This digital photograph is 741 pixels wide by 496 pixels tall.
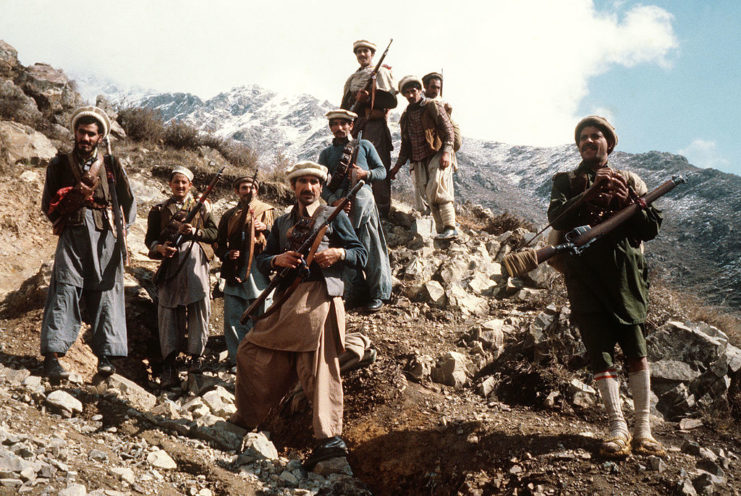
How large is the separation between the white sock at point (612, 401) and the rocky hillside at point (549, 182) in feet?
4.65

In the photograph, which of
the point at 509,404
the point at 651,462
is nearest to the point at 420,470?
the point at 509,404

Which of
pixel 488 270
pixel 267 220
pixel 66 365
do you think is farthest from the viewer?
pixel 488 270

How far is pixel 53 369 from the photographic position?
3.67 meters

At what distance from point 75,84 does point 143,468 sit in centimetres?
1302

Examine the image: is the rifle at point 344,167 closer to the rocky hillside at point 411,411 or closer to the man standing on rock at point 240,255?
the man standing on rock at point 240,255

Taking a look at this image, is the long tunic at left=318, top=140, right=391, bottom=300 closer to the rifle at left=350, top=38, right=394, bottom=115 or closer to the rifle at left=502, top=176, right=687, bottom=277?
the rifle at left=350, top=38, right=394, bottom=115

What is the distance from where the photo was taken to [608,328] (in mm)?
3199

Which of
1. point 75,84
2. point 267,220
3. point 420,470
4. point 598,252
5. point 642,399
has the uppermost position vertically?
point 75,84

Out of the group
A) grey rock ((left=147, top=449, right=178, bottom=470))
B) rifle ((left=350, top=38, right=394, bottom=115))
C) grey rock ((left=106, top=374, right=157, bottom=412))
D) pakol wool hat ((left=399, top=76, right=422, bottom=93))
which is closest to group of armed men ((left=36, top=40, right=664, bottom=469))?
grey rock ((left=106, top=374, right=157, bottom=412))

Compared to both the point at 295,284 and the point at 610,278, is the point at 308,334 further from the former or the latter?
the point at 610,278

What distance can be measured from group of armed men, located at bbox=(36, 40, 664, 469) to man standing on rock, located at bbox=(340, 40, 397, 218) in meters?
1.79

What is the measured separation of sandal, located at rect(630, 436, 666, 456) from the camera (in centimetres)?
293

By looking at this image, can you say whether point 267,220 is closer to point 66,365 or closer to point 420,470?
point 66,365

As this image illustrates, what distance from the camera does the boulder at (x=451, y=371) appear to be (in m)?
4.50
